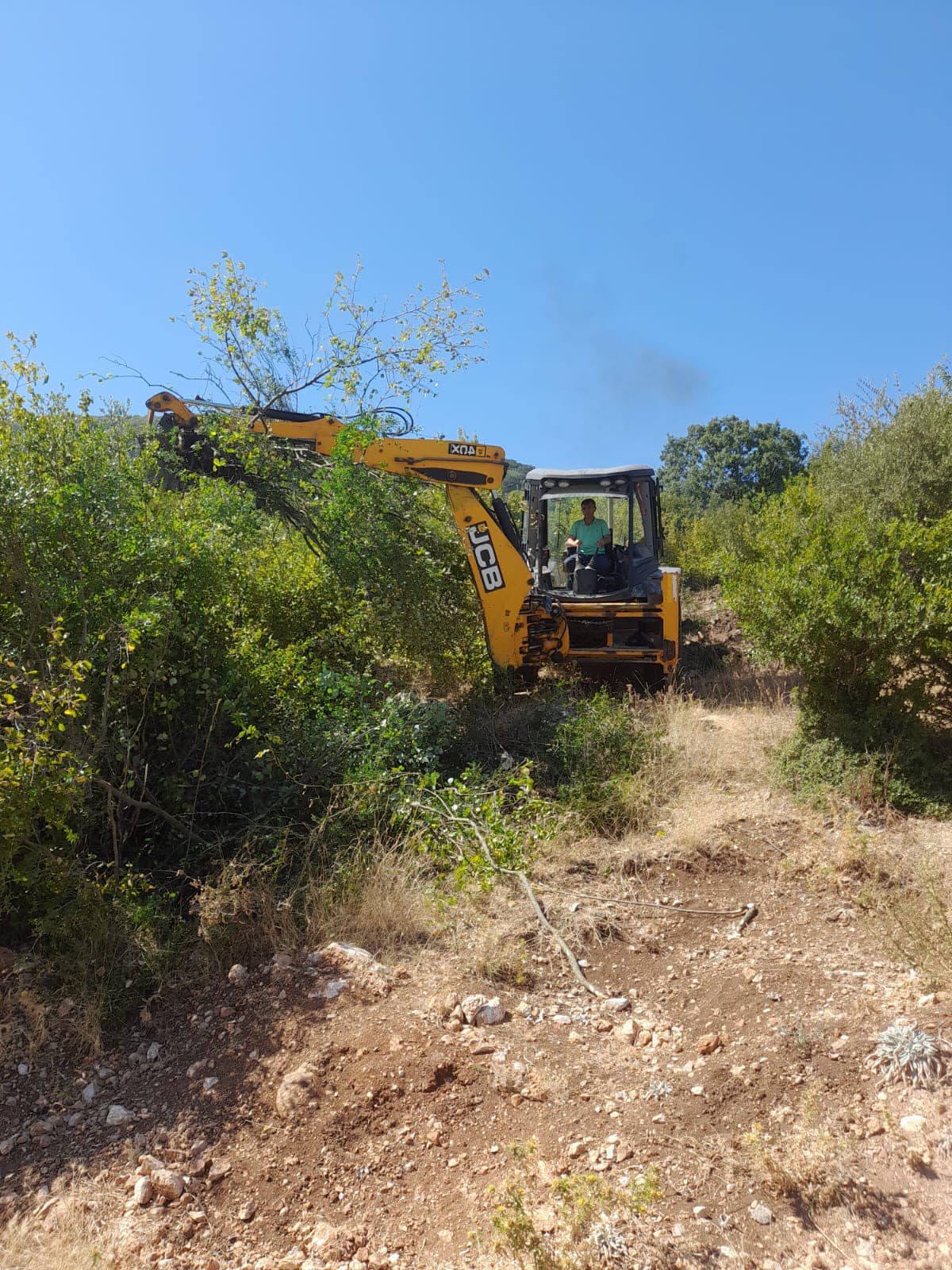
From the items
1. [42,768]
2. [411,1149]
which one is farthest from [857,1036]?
[42,768]

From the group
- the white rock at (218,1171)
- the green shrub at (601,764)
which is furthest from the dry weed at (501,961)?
the green shrub at (601,764)

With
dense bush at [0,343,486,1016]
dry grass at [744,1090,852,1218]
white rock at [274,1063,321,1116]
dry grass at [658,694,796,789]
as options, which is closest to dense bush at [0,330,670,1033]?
dense bush at [0,343,486,1016]

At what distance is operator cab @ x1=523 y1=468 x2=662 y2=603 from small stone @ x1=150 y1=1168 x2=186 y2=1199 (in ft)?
23.9

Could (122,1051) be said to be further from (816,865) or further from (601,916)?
(816,865)

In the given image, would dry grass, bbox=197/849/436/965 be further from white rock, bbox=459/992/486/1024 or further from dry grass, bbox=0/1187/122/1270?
dry grass, bbox=0/1187/122/1270

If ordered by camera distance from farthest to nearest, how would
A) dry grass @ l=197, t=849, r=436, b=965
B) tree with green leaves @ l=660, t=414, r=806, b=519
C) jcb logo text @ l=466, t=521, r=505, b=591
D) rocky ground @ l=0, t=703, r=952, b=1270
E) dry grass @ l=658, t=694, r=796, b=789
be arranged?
tree with green leaves @ l=660, t=414, r=806, b=519
jcb logo text @ l=466, t=521, r=505, b=591
dry grass @ l=658, t=694, r=796, b=789
dry grass @ l=197, t=849, r=436, b=965
rocky ground @ l=0, t=703, r=952, b=1270

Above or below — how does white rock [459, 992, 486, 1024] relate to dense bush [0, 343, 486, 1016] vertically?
below

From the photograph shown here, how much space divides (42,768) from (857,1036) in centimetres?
389

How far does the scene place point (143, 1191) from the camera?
3049 mm

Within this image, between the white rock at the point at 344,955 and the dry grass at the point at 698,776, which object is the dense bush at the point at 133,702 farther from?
the dry grass at the point at 698,776

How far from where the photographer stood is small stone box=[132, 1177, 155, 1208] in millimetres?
3031

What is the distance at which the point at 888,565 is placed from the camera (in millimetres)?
6453

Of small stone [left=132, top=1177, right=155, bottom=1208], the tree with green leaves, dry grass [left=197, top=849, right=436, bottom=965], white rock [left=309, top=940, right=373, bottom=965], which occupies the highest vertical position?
the tree with green leaves

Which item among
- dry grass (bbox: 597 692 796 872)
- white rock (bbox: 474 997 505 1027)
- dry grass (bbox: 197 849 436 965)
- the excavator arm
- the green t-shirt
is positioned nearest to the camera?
white rock (bbox: 474 997 505 1027)
